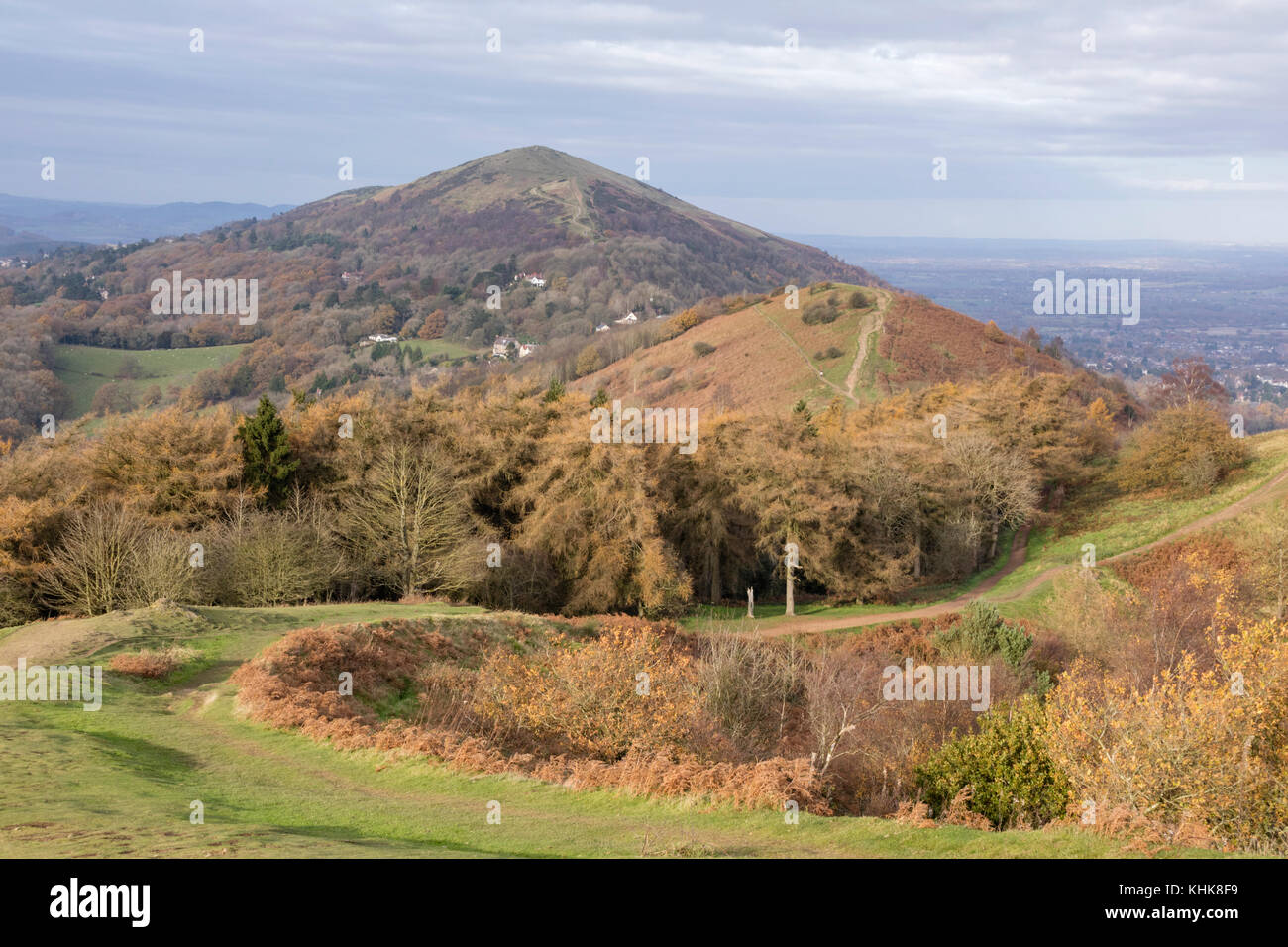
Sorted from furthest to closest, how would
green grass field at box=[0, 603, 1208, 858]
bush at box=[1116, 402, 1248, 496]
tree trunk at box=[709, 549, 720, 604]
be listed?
bush at box=[1116, 402, 1248, 496] → tree trunk at box=[709, 549, 720, 604] → green grass field at box=[0, 603, 1208, 858]

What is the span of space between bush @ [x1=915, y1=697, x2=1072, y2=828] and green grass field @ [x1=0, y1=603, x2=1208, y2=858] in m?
5.50

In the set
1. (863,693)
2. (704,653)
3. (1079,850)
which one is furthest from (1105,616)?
(1079,850)

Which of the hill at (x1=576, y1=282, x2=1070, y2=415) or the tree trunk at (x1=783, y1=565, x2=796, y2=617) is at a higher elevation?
the hill at (x1=576, y1=282, x2=1070, y2=415)

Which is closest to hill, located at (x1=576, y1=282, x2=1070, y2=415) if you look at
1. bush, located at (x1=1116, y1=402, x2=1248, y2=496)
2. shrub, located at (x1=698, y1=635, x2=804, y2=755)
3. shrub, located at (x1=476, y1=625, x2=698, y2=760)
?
bush, located at (x1=1116, y1=402, x2=1248, y2=496)

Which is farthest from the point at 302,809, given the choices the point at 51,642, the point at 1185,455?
the point at 1185,455

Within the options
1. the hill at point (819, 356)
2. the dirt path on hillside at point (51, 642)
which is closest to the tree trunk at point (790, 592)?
the dirt path on hillside at point (51, 642)

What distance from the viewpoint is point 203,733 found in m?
19.2

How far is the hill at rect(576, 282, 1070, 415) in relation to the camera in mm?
100188

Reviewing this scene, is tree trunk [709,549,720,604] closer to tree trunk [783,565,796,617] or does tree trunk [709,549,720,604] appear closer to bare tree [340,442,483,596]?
tree trunk [783,565,796,617]

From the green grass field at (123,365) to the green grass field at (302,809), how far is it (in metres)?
121

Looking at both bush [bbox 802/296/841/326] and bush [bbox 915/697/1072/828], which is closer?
bush [bbox 915/697/1072/828]

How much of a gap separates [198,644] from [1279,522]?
50.4 metres

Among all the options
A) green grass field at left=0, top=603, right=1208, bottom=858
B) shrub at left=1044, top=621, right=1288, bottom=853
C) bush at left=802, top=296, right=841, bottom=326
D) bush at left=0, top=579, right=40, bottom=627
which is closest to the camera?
green grass field at left=0, top=603, right=1208, bottom=858
